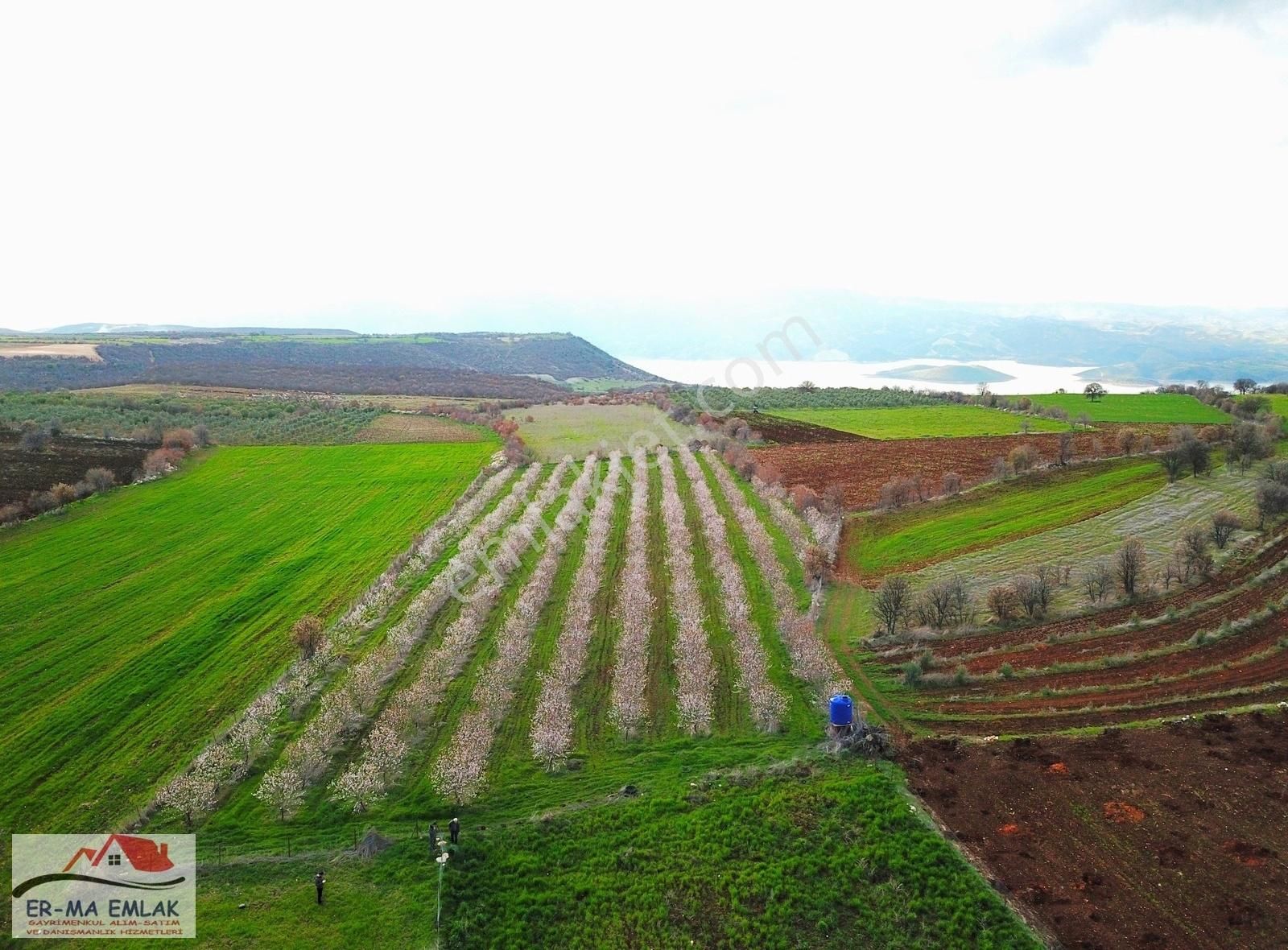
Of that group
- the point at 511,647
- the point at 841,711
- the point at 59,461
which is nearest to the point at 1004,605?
the point at 841,711

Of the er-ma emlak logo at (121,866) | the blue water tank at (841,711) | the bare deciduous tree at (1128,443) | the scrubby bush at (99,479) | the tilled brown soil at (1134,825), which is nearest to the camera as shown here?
the tilled brown soil at (1134,825)

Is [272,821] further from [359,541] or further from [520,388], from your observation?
[520,388]

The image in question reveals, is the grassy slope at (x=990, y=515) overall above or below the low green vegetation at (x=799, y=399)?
below

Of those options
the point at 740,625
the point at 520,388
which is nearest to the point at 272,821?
the point at 740,625

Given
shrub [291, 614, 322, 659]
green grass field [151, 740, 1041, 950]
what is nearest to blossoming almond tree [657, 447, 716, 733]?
green grass field [151, 740, 1041, 950]

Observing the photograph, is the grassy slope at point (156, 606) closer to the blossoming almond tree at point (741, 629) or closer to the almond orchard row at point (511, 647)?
the almond orchard row at point (511, 647)

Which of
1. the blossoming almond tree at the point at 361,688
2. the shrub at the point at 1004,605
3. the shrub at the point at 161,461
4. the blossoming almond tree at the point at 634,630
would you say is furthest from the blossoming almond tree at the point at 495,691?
the shrub at the point at 161,461

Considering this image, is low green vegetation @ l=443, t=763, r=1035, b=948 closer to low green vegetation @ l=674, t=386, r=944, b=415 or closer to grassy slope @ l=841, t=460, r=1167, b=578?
grassy slope @ l=841, t=460, r=1167, b=578
